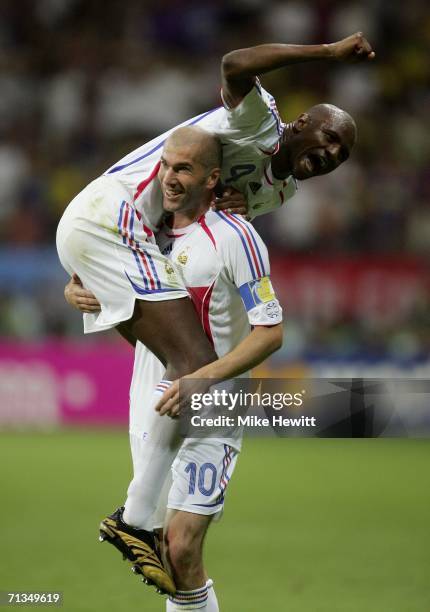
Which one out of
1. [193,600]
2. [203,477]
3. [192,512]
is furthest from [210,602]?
[203,477]

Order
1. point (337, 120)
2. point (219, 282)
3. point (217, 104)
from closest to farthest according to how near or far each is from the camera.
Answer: point (219, 282), point (337, 120), point (217, 104)

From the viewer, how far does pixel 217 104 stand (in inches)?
526

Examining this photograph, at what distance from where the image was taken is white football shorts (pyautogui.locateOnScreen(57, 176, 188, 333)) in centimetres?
439

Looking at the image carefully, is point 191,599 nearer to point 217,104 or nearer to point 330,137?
point 330,137

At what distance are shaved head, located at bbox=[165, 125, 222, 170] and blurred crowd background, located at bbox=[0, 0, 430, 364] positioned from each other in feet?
24.8

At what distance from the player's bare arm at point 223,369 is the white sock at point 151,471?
0.36 feet

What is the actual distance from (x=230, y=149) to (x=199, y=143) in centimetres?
25

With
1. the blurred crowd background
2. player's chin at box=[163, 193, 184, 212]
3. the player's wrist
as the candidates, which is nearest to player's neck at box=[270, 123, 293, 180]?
player's chin at box=[163, 193, 184, 212]

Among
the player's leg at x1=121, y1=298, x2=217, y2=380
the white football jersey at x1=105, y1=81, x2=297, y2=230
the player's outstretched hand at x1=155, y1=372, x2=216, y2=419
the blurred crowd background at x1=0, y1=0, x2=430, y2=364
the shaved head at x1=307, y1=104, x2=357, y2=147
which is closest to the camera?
the player's outstretched hand at x1=155, y1=372, x2=216, y2=419

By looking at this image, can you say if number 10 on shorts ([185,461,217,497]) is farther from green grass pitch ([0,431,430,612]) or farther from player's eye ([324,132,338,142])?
player's eye ([324,132,338,142])

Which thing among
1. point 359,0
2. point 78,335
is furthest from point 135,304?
point 359,0

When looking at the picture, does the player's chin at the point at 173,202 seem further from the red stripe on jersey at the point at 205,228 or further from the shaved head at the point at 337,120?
the shaved head at the point at 337,120

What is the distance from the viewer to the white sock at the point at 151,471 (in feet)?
14.3

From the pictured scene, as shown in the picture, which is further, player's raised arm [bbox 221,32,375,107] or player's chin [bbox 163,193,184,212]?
player's chin [bbox 163,193,184,212]
